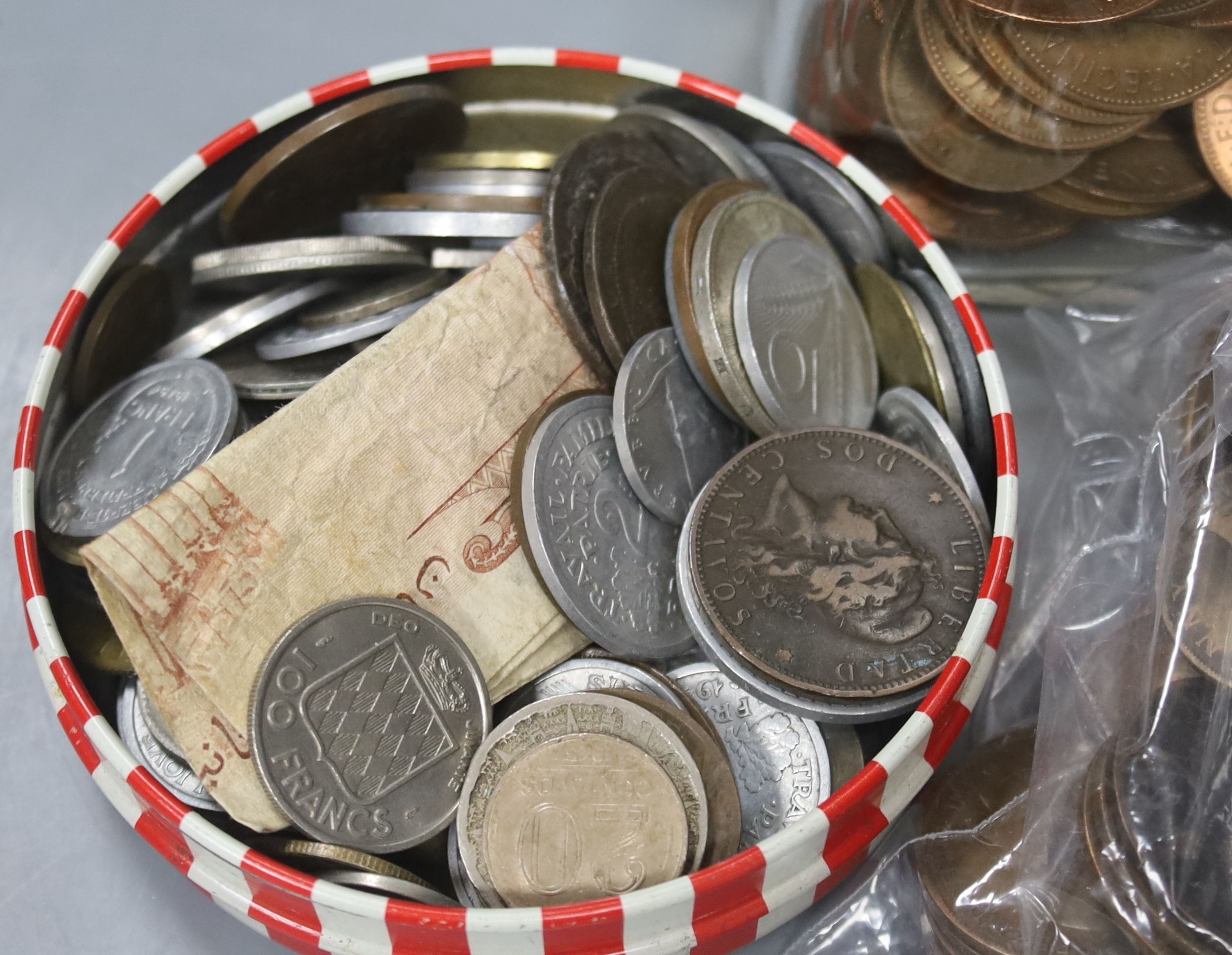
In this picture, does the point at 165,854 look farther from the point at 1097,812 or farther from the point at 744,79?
the point at 744,79

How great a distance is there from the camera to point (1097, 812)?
1.06 meters

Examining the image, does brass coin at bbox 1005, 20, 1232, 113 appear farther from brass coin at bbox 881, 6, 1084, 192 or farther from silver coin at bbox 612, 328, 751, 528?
silver coin at bbox 612, 328, 751, 528

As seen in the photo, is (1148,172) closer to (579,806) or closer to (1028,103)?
(1028,103)

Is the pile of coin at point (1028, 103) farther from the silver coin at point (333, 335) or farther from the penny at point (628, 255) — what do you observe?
the silver coin at point (333, 335)

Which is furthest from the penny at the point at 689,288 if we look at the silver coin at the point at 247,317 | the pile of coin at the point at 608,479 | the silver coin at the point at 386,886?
the silver coin at the point at 386,886

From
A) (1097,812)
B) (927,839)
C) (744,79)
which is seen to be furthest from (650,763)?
(744,79)

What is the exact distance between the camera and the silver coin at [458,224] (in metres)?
1.43

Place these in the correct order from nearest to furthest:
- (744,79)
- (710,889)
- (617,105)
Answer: (710,889)
(617,105)
(744,79)

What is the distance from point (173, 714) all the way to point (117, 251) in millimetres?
624

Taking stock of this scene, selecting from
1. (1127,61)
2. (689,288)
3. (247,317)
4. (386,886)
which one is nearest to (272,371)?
(247,317)

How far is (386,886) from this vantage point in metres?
1.05

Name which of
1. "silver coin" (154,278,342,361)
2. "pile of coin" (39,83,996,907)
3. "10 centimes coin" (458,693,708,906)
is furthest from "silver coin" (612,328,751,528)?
"silver coin" (154,278,342,361)

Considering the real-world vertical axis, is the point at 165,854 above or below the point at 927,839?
above

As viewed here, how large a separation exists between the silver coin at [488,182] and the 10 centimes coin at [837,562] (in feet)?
1.60
